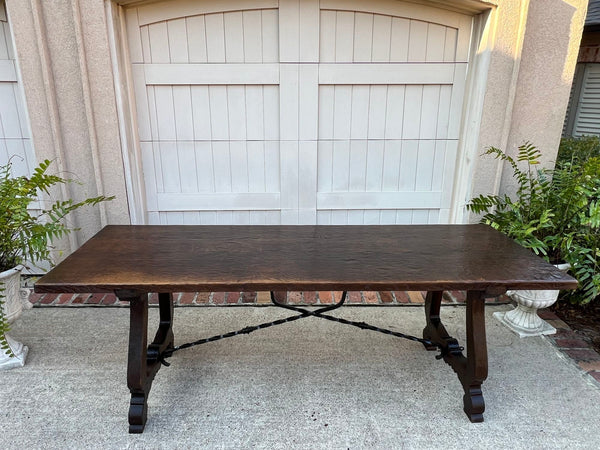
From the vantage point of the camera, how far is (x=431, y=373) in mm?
2215

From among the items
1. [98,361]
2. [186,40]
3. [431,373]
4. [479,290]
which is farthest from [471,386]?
[186,40]

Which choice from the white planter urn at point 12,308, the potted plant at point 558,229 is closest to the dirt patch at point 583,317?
the potted plant at point 558,229

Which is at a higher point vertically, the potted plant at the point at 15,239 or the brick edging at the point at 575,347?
the potted plant at the point at 15,239

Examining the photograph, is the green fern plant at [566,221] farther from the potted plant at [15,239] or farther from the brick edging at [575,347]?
the potted plant at [15,239]

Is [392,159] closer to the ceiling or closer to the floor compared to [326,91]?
closer to the floor

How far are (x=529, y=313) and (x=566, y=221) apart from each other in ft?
2.09

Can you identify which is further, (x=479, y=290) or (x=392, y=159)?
(x=392, y=159)

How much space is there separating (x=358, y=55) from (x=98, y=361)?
269 cm

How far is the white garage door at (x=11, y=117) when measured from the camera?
113 inches

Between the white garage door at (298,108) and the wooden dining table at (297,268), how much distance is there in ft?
3.45

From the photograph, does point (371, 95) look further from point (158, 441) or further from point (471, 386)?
point (158, 441)

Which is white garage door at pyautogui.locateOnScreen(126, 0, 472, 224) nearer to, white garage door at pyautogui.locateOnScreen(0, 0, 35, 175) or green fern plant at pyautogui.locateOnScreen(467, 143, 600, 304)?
green fern plant at pyautogui.locateOnScreen(467, 143, 600, 304)

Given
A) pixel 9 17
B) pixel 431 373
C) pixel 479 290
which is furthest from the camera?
pixel 9 17

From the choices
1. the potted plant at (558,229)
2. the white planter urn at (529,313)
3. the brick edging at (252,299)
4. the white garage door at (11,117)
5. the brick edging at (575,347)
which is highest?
the white garage door at (11,117)
